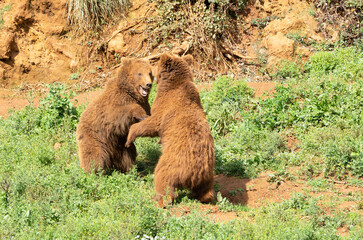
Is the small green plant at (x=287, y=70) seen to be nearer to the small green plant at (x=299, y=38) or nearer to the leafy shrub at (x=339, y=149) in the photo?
the small green plant at (x=299, y=38)

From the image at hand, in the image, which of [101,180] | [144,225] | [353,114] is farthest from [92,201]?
[353,114]

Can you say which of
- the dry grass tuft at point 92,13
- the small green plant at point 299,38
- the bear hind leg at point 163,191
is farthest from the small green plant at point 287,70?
the bear hind leg at point 163,191

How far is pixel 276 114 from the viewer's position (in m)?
9.34

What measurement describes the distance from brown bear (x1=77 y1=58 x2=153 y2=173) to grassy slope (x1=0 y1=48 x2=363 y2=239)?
372 millimetres

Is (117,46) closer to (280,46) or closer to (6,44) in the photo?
(6,44)

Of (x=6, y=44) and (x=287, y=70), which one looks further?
(x=6, y=44)

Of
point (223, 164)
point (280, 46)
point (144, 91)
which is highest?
point (280, 46)

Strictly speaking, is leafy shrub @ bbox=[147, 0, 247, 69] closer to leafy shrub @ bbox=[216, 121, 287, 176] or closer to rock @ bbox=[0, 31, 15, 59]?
rock @ bbox=[0, 31, 15, 59]

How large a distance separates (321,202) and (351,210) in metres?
0.45

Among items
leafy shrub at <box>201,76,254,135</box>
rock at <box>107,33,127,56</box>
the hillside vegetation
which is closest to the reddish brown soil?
the hillside vegetation

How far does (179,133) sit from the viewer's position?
21.2 ft

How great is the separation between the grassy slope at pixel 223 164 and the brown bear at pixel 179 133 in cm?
36

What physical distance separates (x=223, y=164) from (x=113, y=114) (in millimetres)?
2271

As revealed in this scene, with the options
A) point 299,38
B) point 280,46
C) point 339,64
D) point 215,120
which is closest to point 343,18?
point 299,38
